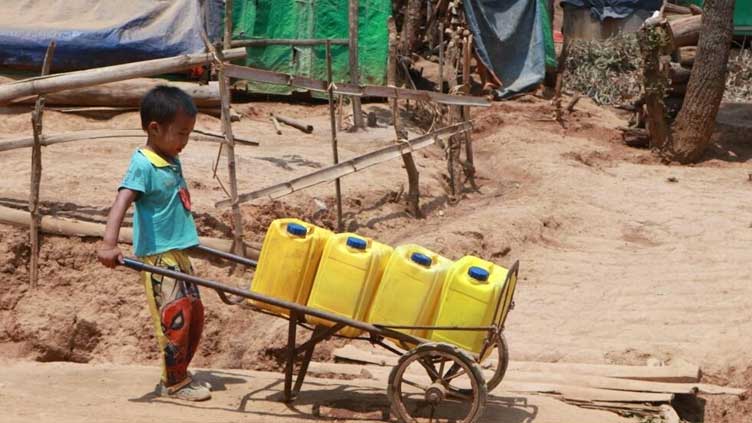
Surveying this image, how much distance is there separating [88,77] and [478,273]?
3.27m

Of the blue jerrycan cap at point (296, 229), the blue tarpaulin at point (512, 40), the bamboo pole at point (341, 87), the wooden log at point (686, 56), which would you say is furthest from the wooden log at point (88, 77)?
the blue tarpaulin at point (512, 40)

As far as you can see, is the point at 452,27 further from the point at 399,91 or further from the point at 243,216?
the point at 243,216

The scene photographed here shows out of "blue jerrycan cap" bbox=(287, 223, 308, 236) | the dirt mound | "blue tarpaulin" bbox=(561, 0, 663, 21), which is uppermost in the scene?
"blue tarpaulin" bbox=(561, 0, 663, 21)

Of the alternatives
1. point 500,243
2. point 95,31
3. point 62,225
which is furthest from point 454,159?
point 95,31

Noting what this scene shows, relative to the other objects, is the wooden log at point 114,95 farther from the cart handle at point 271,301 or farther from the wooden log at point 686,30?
the cart handle at point 271,301

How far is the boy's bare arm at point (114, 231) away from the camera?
4.56 metres

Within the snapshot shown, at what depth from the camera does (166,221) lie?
4.85m

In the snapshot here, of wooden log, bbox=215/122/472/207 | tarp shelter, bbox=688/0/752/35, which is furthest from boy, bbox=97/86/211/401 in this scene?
tarp shelter, bbox=688/0/752/35

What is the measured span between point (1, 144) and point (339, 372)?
3.09 meters

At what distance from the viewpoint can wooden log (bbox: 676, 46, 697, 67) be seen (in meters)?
13.3

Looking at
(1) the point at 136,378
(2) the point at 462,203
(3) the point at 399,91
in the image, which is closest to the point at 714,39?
(2) the point at 462,203

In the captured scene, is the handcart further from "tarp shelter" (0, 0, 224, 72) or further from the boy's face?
"tarp shelter" (0, 0, 224, 72)

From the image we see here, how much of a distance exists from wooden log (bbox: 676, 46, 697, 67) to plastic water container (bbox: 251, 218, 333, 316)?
31.5 feet

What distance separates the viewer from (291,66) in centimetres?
1397
